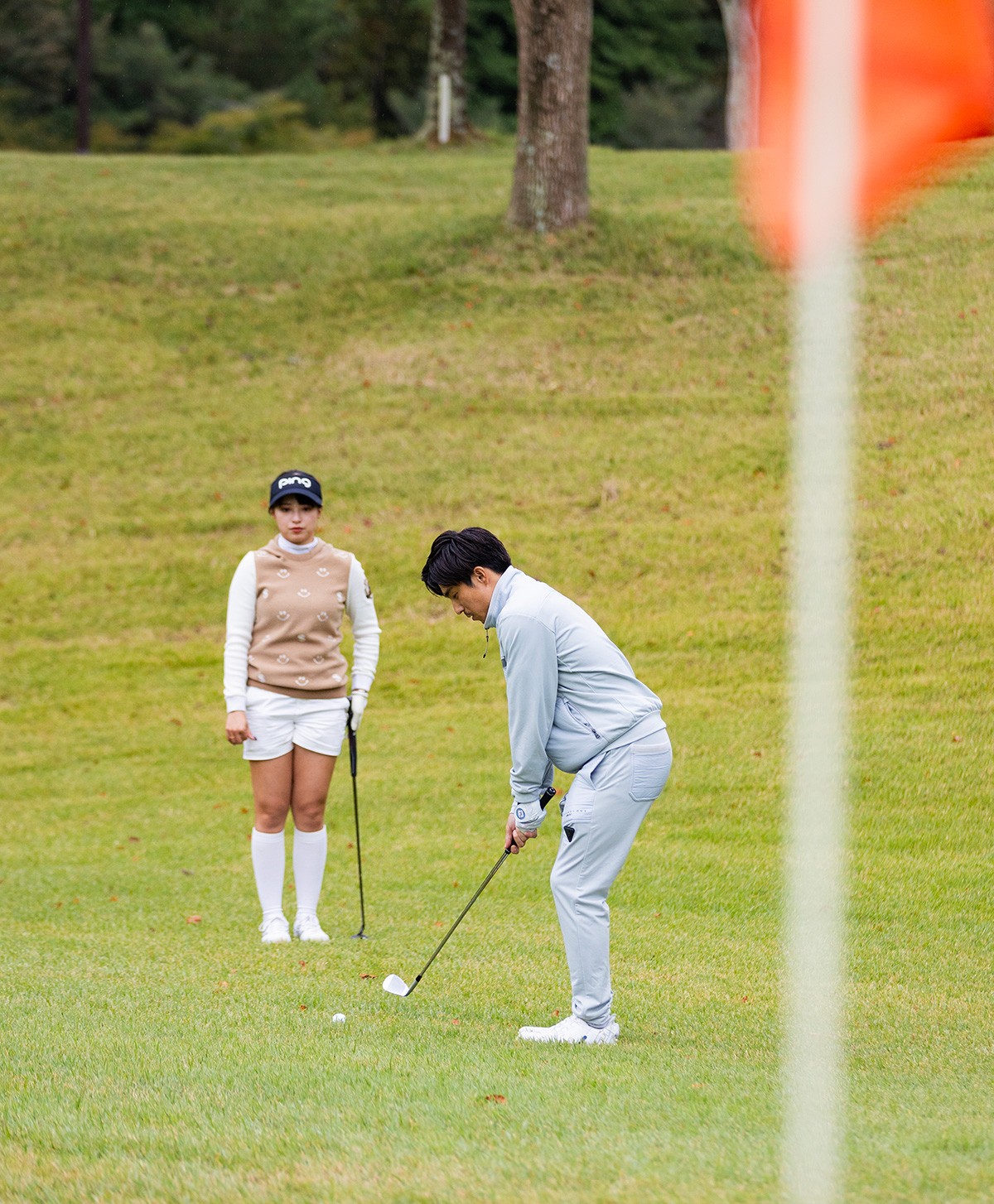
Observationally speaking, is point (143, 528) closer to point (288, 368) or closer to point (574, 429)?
point (288, 368)

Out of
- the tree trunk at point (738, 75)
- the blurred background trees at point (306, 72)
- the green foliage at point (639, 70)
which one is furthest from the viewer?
the green foliage at point (639, 70)

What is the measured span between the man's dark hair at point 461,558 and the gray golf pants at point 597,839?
81cm

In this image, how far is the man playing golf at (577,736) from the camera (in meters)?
5.07

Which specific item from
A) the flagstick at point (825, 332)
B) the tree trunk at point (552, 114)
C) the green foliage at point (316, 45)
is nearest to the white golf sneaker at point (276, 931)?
the flagstick at point (825, 332)

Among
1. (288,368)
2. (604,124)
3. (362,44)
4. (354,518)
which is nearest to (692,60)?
(604,124)

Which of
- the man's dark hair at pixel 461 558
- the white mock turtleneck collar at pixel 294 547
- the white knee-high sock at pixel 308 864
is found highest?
the man's dark hair at pixel 461 558

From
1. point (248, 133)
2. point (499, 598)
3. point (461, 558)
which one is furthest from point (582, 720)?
point (248, 133)

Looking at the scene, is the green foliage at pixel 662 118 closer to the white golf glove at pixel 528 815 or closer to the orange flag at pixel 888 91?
the white golf glove at pixel 528 815

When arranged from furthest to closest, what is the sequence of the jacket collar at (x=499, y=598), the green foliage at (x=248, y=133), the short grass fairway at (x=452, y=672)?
the green foliage at (x=248, y=133)
the jacket collar at (x=499, y=598)
the short grass fairway at (x=452, y=672)

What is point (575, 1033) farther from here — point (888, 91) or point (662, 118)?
point (662, 118)

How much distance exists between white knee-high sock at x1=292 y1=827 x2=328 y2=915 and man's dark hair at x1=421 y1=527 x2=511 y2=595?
276cm

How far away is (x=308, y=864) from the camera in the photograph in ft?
24.7

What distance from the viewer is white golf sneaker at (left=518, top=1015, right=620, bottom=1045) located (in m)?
5.23

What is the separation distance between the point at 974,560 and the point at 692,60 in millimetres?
40936
